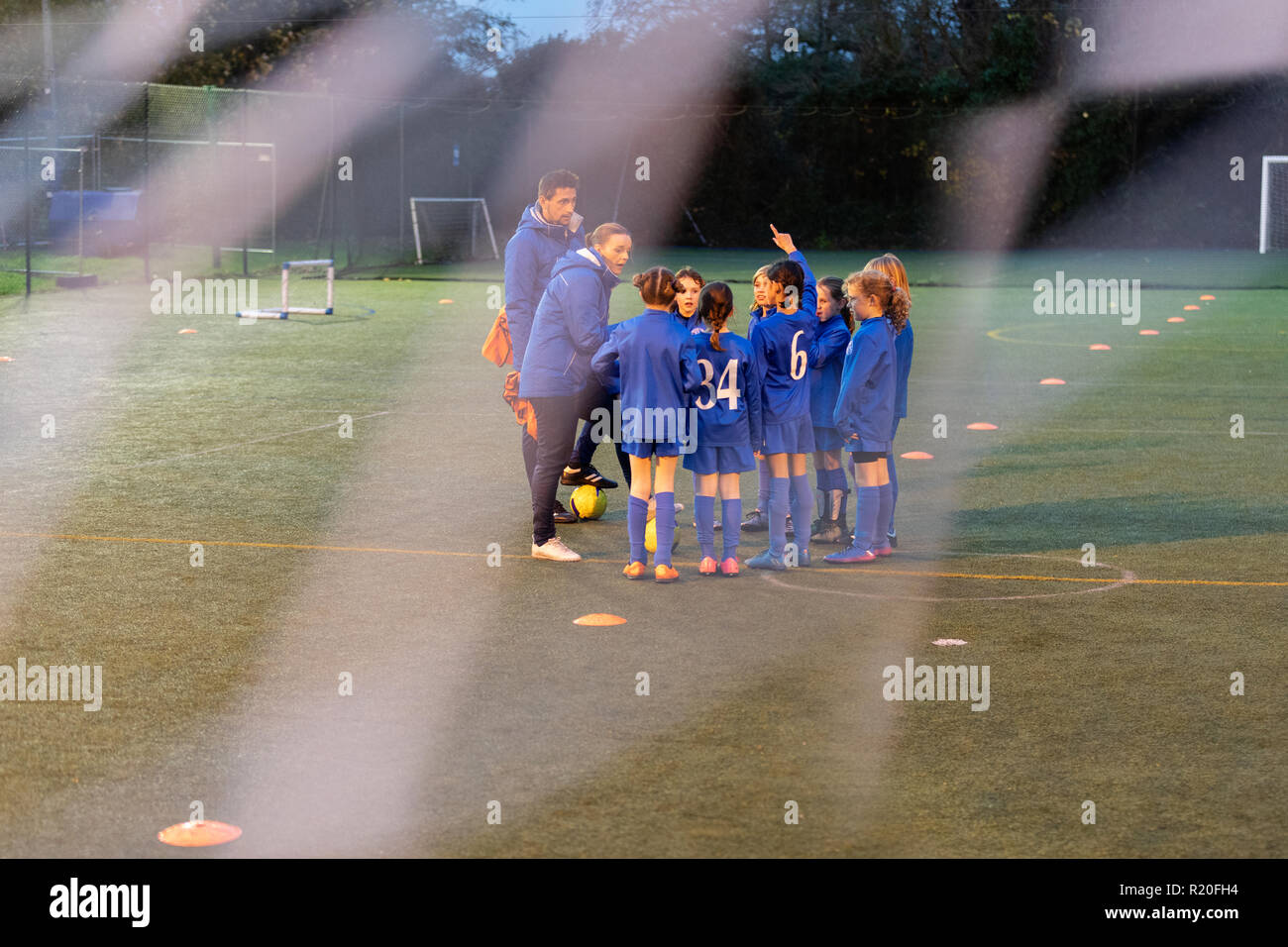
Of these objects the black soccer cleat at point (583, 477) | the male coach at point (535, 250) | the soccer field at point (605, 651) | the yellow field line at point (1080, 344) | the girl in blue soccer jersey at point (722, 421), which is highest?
the male coach at point (535, 250)

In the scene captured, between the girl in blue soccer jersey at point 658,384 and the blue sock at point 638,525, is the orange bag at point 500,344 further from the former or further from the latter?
the blue sock at point 638,525

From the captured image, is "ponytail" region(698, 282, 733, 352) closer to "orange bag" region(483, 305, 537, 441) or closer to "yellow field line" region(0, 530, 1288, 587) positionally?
"yellow field line" region(0, 530, 1288, 587)

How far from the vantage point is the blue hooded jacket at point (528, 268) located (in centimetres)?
917

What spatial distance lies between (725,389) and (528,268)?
1.70 m

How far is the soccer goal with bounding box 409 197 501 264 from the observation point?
36.9 meters

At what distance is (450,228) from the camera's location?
124 ft

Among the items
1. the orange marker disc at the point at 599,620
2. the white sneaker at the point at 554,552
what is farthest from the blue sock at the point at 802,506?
the orange marker disc at the point at 599,620

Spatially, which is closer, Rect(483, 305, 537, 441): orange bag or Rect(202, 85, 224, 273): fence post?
Rect(483, 305, 537, 441): orange bag

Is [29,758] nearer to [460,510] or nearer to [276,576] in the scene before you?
[276,576]

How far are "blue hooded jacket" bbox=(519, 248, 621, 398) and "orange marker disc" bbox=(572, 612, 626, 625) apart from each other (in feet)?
5.44

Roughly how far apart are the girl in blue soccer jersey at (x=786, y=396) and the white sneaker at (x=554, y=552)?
0.93m

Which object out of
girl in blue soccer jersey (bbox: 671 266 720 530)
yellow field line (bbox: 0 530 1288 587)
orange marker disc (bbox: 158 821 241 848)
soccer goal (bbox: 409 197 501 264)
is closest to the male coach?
yellow field line (bbox: 0 530 1288 587)
